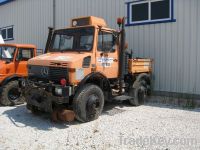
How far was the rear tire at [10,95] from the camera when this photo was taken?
966 cm

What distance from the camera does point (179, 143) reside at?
614 centimetres

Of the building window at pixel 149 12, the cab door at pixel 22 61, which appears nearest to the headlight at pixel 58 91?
the cab door at pixel 22 61

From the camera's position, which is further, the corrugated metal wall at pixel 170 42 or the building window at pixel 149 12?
the building window at pixel 149 12

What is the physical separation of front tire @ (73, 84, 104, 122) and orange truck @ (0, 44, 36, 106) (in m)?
3.22

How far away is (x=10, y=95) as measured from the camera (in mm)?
9891

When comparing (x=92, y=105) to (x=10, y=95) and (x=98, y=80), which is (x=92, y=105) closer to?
(x=98, y=80)

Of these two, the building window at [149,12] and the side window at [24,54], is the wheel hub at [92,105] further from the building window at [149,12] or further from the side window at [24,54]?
the building window at [149,12]

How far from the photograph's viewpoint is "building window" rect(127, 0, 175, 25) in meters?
11.0

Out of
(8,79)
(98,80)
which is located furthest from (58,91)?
(8,79)

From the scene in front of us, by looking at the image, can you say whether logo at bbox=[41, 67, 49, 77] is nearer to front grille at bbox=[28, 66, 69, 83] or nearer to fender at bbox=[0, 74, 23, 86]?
front grille at bbox=[28, 66, 69, 83]

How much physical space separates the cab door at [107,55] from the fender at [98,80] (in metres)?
0.20

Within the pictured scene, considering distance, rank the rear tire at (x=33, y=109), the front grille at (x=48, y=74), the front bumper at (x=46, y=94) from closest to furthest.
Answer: the front bumper at (x=46, y=94) < the front grille at (x=48, y=74) < the rear tire at (x=33, y=109)

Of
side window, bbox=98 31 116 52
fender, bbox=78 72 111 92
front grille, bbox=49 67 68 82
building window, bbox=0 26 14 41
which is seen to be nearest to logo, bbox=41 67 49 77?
front grille, bbox=49 67 68 82

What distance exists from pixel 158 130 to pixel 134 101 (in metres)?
2.68
